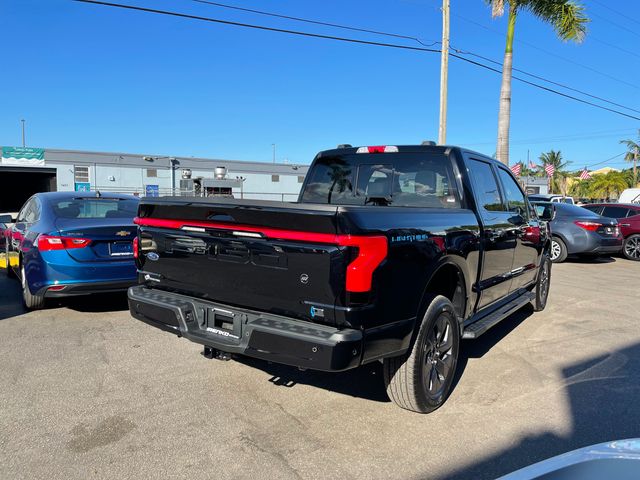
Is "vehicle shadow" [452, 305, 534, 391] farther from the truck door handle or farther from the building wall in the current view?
the building wall

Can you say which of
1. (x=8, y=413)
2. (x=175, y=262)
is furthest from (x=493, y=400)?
(x=8, y=413)

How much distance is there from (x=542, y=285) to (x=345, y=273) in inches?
201

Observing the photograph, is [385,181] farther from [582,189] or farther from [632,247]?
[582,189]

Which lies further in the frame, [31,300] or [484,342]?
[31,300]

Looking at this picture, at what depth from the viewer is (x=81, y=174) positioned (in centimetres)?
2934

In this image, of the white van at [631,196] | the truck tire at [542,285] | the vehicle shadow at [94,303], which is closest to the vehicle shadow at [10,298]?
the vehicle shadow at [94,303]

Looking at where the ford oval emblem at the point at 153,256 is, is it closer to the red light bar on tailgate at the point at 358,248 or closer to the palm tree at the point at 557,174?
the red light bar on tailgate at the point at 358,248

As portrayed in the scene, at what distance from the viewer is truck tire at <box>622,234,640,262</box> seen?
1362cm

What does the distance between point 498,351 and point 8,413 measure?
173 inches

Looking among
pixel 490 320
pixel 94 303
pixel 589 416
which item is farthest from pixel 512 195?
pixel 94 303

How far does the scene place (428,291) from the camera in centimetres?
367

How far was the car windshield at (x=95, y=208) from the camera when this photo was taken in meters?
6.18

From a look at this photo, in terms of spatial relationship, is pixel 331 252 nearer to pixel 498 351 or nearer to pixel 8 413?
→ pixel 8 413

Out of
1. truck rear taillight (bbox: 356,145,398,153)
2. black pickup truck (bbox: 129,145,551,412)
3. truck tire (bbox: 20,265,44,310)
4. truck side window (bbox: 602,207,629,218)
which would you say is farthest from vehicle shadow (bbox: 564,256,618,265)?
truck tire (bbox: 20,265,44,310)
